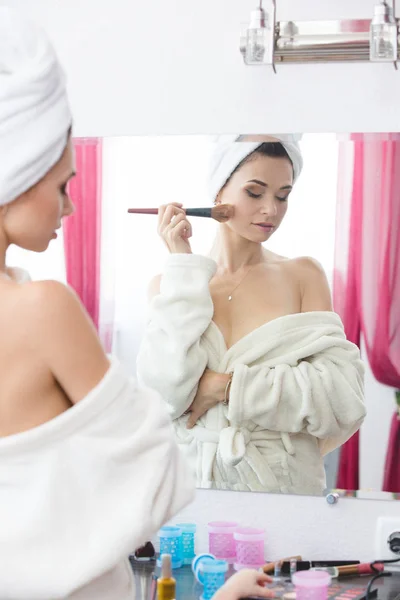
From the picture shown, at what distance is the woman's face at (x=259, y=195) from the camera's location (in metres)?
1.72

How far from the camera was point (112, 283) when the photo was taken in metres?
1.80

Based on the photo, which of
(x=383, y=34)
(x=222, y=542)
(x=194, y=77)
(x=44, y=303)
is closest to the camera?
(x=44, y=303)

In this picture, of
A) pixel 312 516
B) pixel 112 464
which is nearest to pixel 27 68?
pixel 112 464

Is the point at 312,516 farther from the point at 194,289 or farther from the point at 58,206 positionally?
the point at 58,206

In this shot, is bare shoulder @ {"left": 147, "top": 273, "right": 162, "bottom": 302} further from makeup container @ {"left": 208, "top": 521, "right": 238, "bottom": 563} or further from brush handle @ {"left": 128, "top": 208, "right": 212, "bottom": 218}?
makeup container @ {"left": 208, "top": 521, "right": 238, "bottom": 563}

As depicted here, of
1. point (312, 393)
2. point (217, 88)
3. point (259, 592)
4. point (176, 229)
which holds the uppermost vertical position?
point (217, 88)

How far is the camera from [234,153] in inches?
68.5

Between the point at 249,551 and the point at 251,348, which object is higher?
the point at 251,348

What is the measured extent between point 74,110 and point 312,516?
1020 mm

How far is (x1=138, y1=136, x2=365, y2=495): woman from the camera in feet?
5.47

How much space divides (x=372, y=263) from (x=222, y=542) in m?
0.64

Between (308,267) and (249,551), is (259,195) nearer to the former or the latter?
(308,267)

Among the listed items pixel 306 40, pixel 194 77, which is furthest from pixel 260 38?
pixel 194 77

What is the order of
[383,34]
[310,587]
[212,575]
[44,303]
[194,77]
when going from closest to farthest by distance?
1. [44,303]
2. [310,587]
3. [212,575]
4. [383,34]
5. [194,77]
